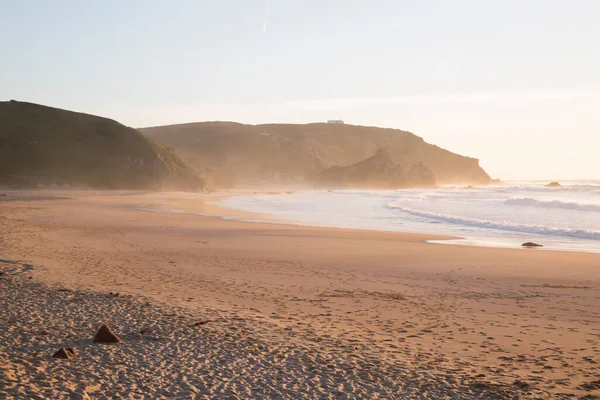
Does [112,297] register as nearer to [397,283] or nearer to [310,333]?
[310,333]

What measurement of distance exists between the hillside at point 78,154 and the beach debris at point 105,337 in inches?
2499

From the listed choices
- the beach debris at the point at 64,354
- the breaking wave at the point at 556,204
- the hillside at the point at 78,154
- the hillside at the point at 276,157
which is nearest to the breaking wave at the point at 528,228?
the breaking wave at the point at 556,204

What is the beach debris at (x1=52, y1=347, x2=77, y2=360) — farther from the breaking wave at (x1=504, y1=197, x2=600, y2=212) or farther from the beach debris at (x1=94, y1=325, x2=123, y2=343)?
the breaking wave at (x1=504, y1=197, x2=600, y2=212)

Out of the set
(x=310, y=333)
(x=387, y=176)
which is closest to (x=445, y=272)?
(x=310, y=333)

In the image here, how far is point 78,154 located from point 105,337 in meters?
71.9

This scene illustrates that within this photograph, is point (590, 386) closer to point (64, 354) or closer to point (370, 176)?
point (64, 354)

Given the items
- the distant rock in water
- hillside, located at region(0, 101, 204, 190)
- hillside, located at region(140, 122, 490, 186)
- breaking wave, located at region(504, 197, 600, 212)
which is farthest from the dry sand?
the distant rock in water

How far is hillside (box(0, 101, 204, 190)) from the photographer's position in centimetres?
6581

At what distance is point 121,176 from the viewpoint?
71.6m

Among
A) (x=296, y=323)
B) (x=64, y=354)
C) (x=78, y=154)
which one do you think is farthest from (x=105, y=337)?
(x=78, y=154)

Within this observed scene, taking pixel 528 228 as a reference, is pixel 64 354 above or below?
below

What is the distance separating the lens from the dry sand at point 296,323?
202 inches

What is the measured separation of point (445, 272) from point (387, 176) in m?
123

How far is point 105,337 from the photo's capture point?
616 cm
